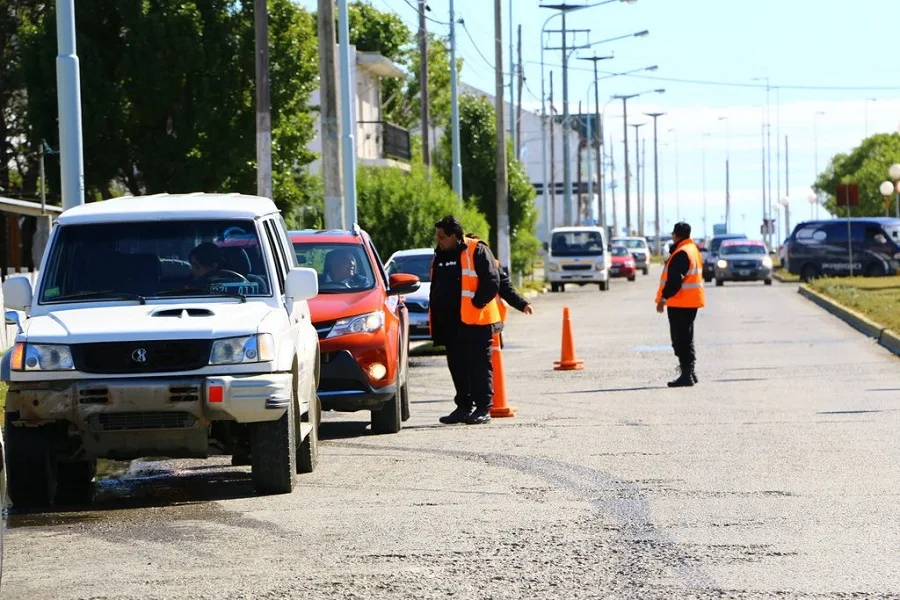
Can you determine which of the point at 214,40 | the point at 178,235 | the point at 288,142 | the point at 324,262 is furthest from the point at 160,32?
the point at 178,235

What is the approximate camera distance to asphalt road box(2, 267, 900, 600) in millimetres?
7996

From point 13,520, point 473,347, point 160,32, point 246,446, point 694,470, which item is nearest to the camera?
point 13,520

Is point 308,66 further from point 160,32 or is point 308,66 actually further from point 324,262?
point 324,262

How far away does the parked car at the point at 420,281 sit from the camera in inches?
971

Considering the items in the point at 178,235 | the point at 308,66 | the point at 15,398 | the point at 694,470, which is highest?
the point at 308,66

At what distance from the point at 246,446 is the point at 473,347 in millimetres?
4861

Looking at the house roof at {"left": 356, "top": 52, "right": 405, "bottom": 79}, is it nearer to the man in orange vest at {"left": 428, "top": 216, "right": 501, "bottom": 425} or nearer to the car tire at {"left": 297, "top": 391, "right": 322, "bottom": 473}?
the man in orange vest at {"left": 428, "top": 216, "right": 501, "bottom": 425}

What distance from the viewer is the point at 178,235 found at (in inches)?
451

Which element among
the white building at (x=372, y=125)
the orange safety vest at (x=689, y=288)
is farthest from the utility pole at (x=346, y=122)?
Result: the white building at (x=372, y=125)

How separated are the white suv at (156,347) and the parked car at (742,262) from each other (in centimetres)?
4609

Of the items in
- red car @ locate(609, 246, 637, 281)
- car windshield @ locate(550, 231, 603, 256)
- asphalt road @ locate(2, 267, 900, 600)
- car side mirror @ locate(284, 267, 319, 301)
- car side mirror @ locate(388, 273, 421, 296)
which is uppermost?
car side mirror @ locate(284, 267, 319, 301)

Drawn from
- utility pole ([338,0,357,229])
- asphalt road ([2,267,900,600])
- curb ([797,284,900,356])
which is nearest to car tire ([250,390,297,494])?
asphalt road ([2,267,900,600])

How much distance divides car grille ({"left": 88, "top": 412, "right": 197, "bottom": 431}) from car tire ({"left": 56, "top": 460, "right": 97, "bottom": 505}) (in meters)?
0.92

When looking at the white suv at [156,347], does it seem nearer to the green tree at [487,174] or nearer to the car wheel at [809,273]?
the car wheel at [809,273]
